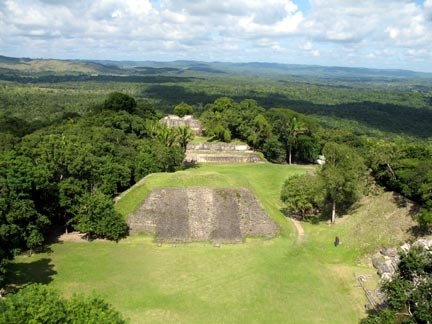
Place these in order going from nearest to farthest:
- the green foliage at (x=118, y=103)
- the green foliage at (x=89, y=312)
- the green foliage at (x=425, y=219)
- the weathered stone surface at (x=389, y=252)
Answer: the green foliage at (x=89, y=312) → the green foliage at (x=425, y=219) → the weathered stone surface at (x=389, y=252) → the green foliage at (x=118, y=103)

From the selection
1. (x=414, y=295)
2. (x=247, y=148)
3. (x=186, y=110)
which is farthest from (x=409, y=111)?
(x=414, y=295)

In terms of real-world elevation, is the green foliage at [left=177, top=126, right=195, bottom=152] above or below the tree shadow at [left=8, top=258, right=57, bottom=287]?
above

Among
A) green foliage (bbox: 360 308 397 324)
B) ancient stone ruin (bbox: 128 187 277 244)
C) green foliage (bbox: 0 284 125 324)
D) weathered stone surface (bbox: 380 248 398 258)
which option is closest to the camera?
green foliage (bbox: 0 284 125 324)

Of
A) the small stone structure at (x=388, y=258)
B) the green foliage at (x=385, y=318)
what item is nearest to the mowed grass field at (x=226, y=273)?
the small stone structure at (x=388, y=258)

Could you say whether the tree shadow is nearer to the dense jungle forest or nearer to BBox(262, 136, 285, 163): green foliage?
the dense jungle forest

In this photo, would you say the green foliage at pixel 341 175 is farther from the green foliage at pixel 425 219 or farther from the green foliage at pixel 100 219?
the green foliage at pixel 100 219

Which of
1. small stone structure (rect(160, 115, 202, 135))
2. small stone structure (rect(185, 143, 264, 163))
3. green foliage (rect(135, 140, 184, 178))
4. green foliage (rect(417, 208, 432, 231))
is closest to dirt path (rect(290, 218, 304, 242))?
green foliage (rect(417, 208, 432, 231))

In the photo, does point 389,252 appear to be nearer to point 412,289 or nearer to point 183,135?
point 412,289

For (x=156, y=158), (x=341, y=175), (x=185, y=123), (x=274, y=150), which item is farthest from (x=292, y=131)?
(x=341, y=175)
